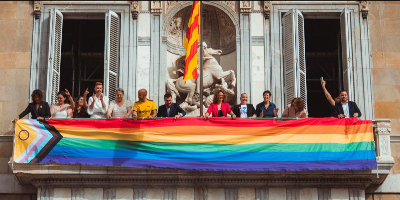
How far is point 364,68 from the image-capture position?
2209 centimetres

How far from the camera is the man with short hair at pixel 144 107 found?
1975 centimetres

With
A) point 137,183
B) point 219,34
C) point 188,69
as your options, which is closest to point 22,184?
point 137,183

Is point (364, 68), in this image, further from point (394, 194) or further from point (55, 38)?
point (55, 38)

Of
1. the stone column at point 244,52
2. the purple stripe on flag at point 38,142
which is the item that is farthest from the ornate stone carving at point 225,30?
the purple stripe on flag at point 38,142

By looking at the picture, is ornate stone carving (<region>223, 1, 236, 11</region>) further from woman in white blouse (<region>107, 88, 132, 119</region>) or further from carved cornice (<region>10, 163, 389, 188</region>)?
carved cornice (<region>10, 163, 389, 188</region>)

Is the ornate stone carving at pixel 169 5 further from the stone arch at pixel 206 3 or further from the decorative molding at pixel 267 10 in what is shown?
the decorative molding at pixel 267 10

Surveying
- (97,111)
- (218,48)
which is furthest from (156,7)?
(97,111)

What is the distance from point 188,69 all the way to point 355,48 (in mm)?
5418

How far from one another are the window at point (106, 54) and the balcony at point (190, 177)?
306 centimetres

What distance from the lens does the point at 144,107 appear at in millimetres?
19812

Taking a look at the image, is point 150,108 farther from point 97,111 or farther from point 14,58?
point 14,58

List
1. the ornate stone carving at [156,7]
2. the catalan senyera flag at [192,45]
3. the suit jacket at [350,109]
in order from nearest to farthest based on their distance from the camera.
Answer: the suit jacket at [350,109] → the catalan senyera flag at [192,45] → the ornate stone carving at [156,7]

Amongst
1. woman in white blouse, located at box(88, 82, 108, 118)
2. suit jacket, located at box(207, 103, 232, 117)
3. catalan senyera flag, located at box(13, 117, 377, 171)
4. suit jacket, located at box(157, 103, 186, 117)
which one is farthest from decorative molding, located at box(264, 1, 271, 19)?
woman in white blouse, located at box(88, 82, 108, 118)

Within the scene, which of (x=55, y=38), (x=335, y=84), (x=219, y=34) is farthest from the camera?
(x=335, y=84)
